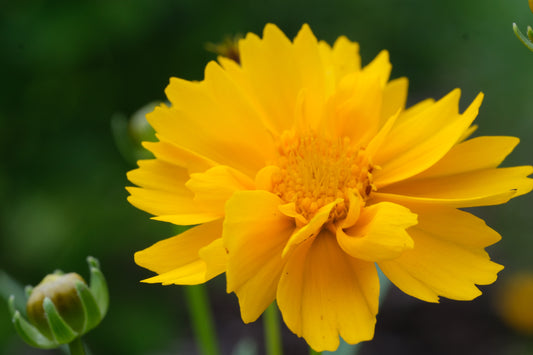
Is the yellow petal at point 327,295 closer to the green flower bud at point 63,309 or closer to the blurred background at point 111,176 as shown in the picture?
the green flower bud at point 63,309

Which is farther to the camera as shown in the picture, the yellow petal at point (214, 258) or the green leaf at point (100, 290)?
the green leaf at point (100, 290)

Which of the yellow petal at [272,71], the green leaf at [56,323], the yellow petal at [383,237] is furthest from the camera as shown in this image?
the yellow petal at [272,71]

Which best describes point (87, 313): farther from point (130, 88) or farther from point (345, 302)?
point (130, 88)

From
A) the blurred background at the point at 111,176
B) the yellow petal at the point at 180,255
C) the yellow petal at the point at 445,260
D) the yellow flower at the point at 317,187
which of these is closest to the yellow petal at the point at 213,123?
the yellow flower at the point at 317,187

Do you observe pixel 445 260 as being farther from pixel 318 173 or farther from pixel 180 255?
pixel 180 255

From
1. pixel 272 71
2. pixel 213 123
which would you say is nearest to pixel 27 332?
pixel 213 123

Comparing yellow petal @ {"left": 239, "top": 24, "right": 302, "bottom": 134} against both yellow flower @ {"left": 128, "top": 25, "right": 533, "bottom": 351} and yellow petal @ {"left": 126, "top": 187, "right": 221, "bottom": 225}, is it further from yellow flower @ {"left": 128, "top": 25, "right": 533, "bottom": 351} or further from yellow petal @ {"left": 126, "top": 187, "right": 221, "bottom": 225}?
yellow petal @ {"left": 126, "top": 187, "right": 221, "bottom": 225}

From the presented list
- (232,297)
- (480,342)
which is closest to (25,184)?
(232,297)

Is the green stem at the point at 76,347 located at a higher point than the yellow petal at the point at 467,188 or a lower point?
lower
